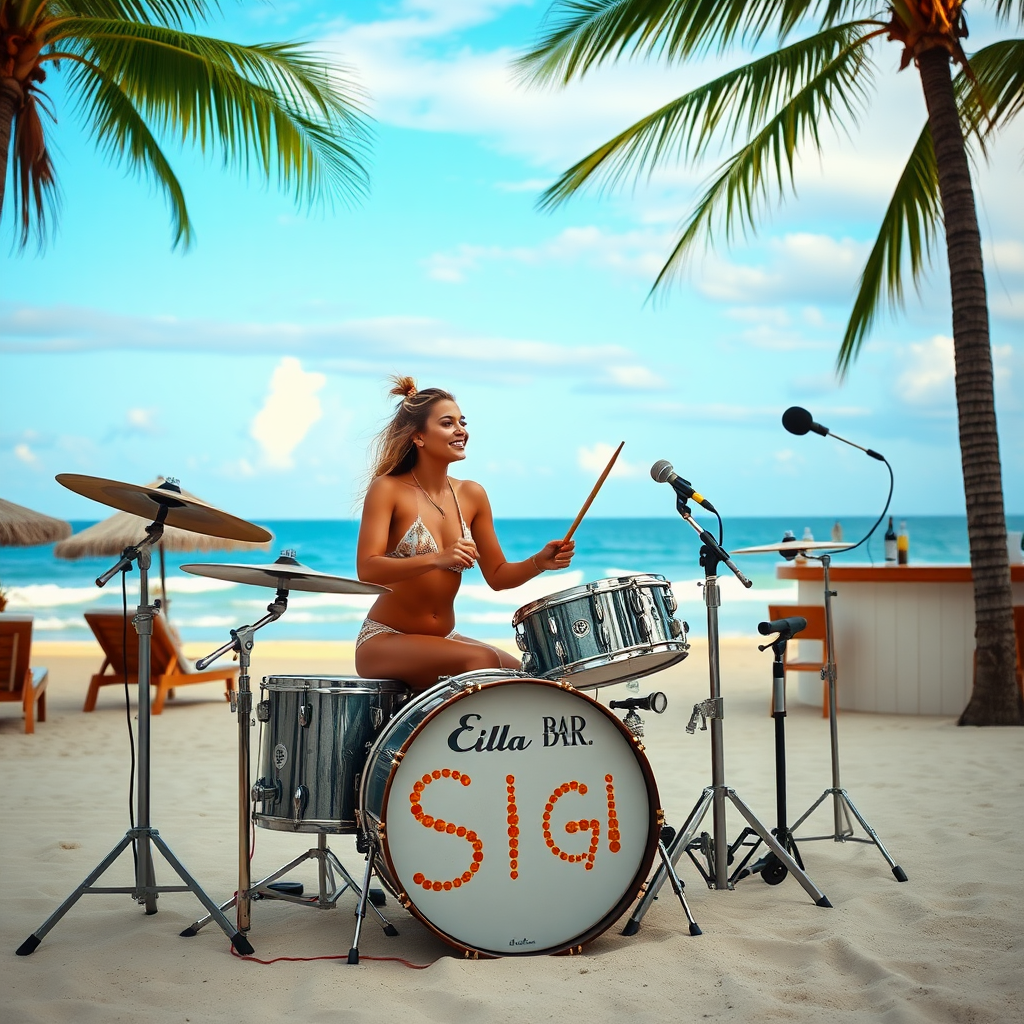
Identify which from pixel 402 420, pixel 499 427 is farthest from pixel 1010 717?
pixel 499 427

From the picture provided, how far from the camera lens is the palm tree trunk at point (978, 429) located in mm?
7785

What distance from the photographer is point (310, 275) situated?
46344mm

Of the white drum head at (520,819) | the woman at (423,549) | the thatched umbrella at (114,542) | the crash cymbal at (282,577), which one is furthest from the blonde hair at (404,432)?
the thatched umbrella at (114,542)

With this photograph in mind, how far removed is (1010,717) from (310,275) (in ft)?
137

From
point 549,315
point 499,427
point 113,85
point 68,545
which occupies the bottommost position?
point 68,545

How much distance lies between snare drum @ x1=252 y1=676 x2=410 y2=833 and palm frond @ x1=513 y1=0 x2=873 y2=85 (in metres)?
6.27

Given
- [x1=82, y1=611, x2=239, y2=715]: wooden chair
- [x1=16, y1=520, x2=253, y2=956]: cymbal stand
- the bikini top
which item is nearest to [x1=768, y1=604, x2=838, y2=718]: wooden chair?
[x1=82, y1=611, x2=239, y2=715]: wooden chair

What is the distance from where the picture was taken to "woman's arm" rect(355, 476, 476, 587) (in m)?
3.62

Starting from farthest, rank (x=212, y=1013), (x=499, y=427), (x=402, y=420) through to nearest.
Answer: (x=499, y=427), (x=402, y=420), (x=212, y=1013)

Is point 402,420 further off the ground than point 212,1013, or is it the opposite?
point 402,420

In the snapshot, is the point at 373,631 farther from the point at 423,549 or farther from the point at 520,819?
the point at 520,819

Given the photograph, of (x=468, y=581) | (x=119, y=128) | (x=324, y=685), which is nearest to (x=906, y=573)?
(x=324, y=685)

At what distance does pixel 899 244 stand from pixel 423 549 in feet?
21.0

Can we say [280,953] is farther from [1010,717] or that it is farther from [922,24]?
[922,24]
